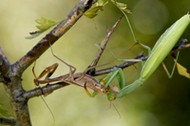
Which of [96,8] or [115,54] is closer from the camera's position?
[96,8]

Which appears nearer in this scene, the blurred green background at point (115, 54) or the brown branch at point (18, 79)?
the brown branch at point (18, 79)

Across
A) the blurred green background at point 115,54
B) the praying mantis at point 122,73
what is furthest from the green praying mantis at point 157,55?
the blurred green background at point 115,54

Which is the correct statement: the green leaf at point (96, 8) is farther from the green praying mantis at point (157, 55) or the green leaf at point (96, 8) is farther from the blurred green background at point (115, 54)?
the blurred green background at point (115, 54)

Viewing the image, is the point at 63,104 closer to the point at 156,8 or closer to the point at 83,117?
the point at 83,117

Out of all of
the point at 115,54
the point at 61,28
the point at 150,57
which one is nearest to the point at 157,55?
the point at 150,57

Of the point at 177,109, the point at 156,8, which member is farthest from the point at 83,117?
the point at 156,8

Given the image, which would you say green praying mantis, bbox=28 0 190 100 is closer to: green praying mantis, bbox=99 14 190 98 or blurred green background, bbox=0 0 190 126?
green praying mantis, bbox=99 14 190 98

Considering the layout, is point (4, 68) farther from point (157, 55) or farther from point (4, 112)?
point (157, 55)

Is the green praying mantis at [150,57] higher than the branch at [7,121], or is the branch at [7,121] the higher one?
the branch at [7,121]

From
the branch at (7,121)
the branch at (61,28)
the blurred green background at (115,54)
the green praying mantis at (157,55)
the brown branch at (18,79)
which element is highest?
the branch at (61,28)
